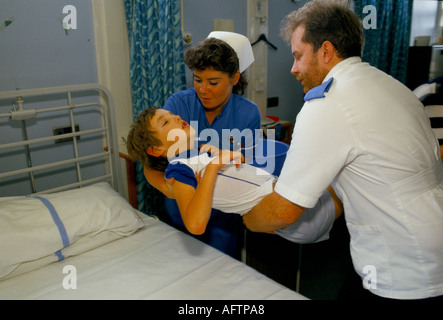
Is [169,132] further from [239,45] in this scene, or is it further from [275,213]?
[239,45]

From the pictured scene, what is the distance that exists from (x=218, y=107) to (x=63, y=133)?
977 millimetres

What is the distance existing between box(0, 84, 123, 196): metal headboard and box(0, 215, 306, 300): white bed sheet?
0.59 meters

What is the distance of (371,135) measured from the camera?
0.99 meters

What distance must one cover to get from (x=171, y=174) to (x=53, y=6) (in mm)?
1319

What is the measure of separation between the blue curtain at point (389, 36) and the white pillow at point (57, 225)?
339cm

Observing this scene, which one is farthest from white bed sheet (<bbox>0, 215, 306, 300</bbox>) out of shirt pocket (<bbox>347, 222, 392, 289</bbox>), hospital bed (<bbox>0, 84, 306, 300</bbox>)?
shirt pocket (<bbox>347, 222, 392, 289</bbox>)

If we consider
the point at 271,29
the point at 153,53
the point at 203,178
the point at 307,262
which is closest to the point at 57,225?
the point at 203,178

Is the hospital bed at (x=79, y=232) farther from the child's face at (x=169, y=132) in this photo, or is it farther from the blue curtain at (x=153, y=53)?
the child's face at (x=169, y=132)

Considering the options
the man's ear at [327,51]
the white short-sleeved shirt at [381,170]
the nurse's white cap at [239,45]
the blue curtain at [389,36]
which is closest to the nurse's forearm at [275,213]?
the white short-sleeved shirt at [381,170]

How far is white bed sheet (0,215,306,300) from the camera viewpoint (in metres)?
1.39

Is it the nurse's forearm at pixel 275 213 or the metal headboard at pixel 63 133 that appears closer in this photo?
the nurse's forearm at pixel 275 213

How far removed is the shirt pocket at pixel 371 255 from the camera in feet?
3.50

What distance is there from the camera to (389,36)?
4.39m
